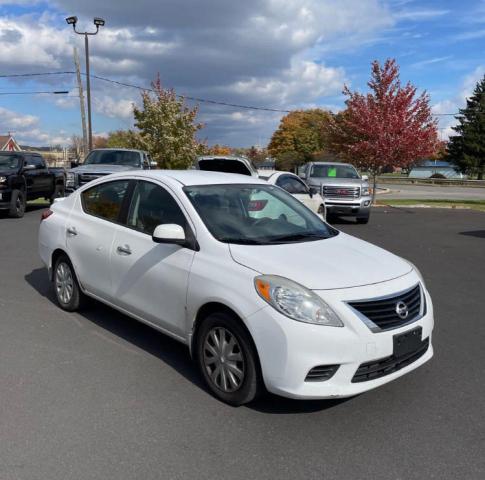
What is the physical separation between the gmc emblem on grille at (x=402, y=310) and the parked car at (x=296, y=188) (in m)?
8.69

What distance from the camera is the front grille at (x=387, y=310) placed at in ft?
11.4

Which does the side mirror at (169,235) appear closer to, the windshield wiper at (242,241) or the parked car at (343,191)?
the windshield wiper at (242,241)

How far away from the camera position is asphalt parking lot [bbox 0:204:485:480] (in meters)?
2.98

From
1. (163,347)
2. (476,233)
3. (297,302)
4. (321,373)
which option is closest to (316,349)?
(321,373)

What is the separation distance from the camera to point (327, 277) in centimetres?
357

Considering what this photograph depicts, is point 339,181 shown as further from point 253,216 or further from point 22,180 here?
point 253,216

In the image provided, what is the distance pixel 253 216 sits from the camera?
14.9ft

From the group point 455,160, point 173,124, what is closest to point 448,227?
point 173,124

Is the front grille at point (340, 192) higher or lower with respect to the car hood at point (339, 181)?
lower

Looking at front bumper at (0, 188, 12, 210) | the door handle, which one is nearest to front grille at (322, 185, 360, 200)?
front bumper at (0, 188, 12, 210)

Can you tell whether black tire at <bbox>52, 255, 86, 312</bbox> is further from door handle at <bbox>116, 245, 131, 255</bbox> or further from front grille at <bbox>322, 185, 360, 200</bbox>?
front grille at <bbox>322, 185, 360, 200</bbox>

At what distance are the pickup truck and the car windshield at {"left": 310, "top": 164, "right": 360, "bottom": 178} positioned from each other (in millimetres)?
8856

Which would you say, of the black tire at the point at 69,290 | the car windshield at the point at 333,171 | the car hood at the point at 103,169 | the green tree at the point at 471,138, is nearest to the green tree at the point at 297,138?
the green tree at the point at 471,138

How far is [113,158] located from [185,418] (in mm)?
14423
